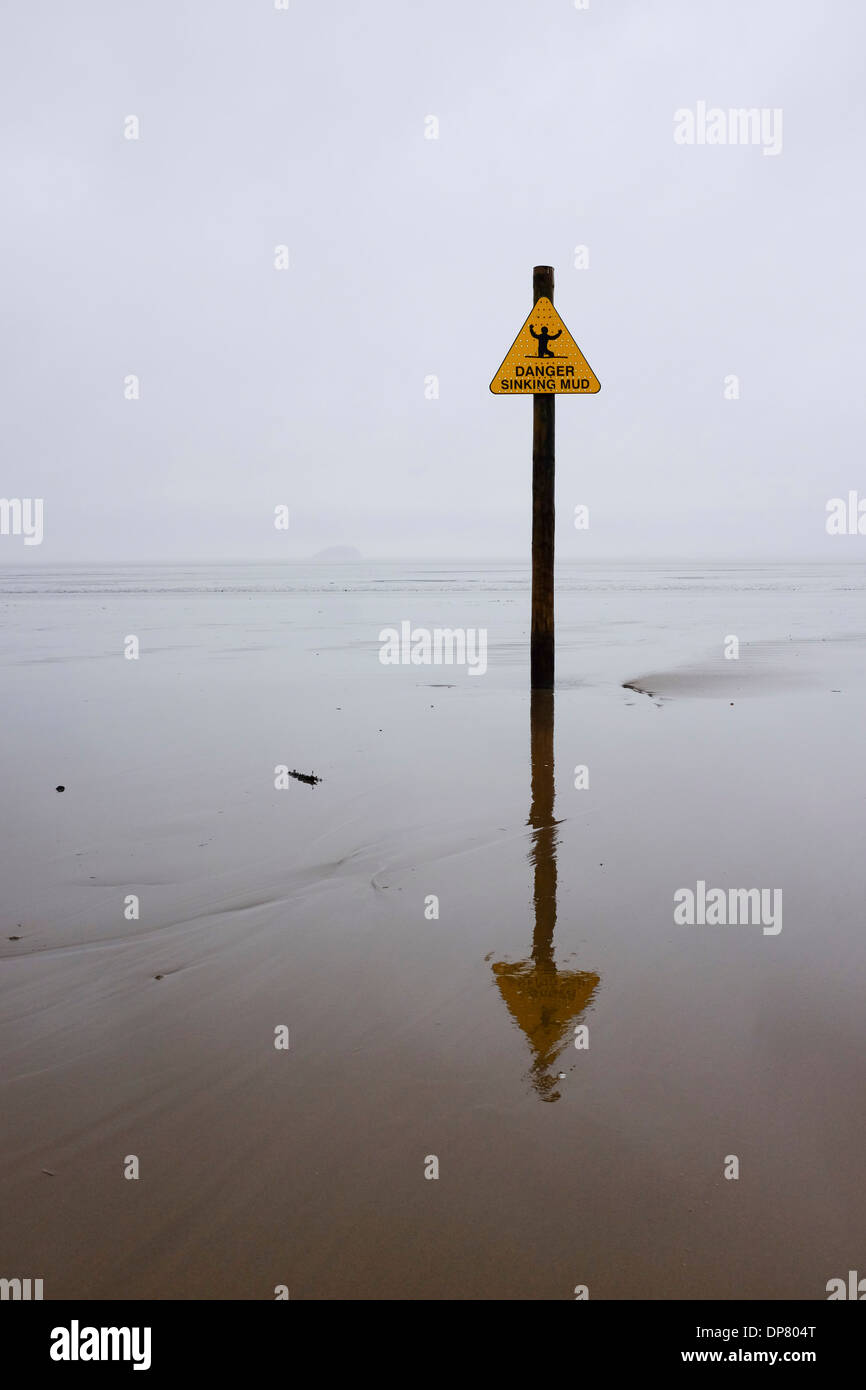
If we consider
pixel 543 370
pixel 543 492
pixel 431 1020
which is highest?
pixel 543 370

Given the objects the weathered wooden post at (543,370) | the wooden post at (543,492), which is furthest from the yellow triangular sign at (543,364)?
the wooden post at (543,492)

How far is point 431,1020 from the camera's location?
3125 mm

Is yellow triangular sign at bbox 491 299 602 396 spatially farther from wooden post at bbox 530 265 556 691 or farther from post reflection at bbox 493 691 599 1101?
post reflection at bbox 493 691 599 1101

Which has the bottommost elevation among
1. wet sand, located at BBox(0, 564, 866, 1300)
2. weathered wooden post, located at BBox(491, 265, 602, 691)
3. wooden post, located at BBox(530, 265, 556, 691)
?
wet sand, located at BBox(0, 564, 866, 1300)

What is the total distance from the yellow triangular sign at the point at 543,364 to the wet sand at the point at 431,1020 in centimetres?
359

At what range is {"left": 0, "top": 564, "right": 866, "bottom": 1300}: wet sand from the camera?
2158mm

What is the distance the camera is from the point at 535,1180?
7.61 feet

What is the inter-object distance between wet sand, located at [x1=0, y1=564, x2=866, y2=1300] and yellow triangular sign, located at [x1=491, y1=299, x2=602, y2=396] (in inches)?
141

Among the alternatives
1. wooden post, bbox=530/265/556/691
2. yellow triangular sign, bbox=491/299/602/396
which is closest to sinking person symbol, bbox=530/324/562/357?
yellow triangular sign, bbox=491/299/602/396

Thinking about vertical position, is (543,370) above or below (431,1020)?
above

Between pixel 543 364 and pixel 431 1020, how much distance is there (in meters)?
7.46

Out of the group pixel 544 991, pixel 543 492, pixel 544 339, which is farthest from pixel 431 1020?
pixel 544 339

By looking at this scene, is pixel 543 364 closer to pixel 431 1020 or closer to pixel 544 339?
pixel 544 339
